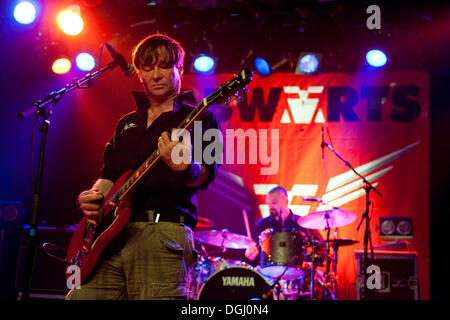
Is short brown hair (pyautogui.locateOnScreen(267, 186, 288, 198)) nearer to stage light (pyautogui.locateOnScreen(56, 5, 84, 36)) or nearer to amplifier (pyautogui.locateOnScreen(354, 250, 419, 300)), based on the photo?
amplifier (pyautogui.locateOnScreen(354, 250, 419, 300))

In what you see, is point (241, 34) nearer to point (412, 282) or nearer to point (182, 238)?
point (412, 282)

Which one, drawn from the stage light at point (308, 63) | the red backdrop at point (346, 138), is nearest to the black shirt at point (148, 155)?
the red backdrop at point (346, 138)

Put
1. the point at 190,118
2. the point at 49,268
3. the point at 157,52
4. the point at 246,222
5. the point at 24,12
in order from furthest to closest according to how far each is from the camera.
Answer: the point at 246,222, the point at 49,268, the point at 24,12, the point at 157,52, the point at 190,118

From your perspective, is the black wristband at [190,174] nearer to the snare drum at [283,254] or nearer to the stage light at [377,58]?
the snare drum at [283,254]

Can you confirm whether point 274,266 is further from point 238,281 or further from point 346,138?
point 346,138

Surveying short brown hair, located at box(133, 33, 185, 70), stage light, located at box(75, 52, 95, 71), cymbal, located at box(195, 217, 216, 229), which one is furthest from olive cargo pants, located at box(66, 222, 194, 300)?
stage light, located at box(75, 52, 95, 71)

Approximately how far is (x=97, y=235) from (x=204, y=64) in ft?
17.4

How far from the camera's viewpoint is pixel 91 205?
8.05 ft

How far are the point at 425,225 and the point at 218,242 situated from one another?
297cm

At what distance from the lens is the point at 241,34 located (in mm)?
7422

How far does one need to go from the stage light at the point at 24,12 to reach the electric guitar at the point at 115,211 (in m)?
4.57

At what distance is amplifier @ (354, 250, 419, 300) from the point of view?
5918mm

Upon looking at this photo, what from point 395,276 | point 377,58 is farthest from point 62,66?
point 395,276

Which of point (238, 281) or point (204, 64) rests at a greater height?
point (204, 64)
